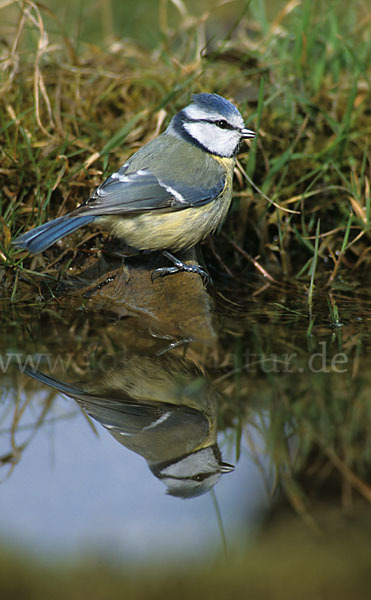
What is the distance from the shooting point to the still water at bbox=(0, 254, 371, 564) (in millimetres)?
1389

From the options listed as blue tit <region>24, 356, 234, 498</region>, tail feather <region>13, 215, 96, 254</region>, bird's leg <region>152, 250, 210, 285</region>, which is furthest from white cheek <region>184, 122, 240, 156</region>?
blue tit <region>24, 356, 234, 498</region>

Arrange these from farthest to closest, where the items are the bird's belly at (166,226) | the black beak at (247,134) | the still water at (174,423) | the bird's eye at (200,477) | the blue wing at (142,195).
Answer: the black beak at (247,134), the bird's belly at (166,226), the blue wing at (142,195), the bird's eye at (200,477), the still water at (174,423)

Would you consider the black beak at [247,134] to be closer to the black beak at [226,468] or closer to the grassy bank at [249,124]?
the grassy bank at [249,124]

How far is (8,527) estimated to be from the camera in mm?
1367

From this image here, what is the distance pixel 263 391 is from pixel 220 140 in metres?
1.64

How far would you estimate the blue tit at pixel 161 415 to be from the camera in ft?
5.25

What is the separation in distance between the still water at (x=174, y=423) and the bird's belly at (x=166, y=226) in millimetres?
332

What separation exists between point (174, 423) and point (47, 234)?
1.23 meters

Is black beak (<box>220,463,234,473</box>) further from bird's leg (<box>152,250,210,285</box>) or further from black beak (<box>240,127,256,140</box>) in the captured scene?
black beak (<box>240,127,256,140</box>)

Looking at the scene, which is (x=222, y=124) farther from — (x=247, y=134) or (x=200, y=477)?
(x=200, y=477)

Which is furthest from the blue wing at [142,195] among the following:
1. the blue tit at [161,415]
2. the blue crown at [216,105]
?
the blue tit at [161,415]

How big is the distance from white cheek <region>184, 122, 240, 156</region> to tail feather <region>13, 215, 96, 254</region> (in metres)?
0.75

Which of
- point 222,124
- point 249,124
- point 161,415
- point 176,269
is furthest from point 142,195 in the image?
point 161,415

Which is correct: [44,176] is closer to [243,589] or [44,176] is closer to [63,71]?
[63,71]
